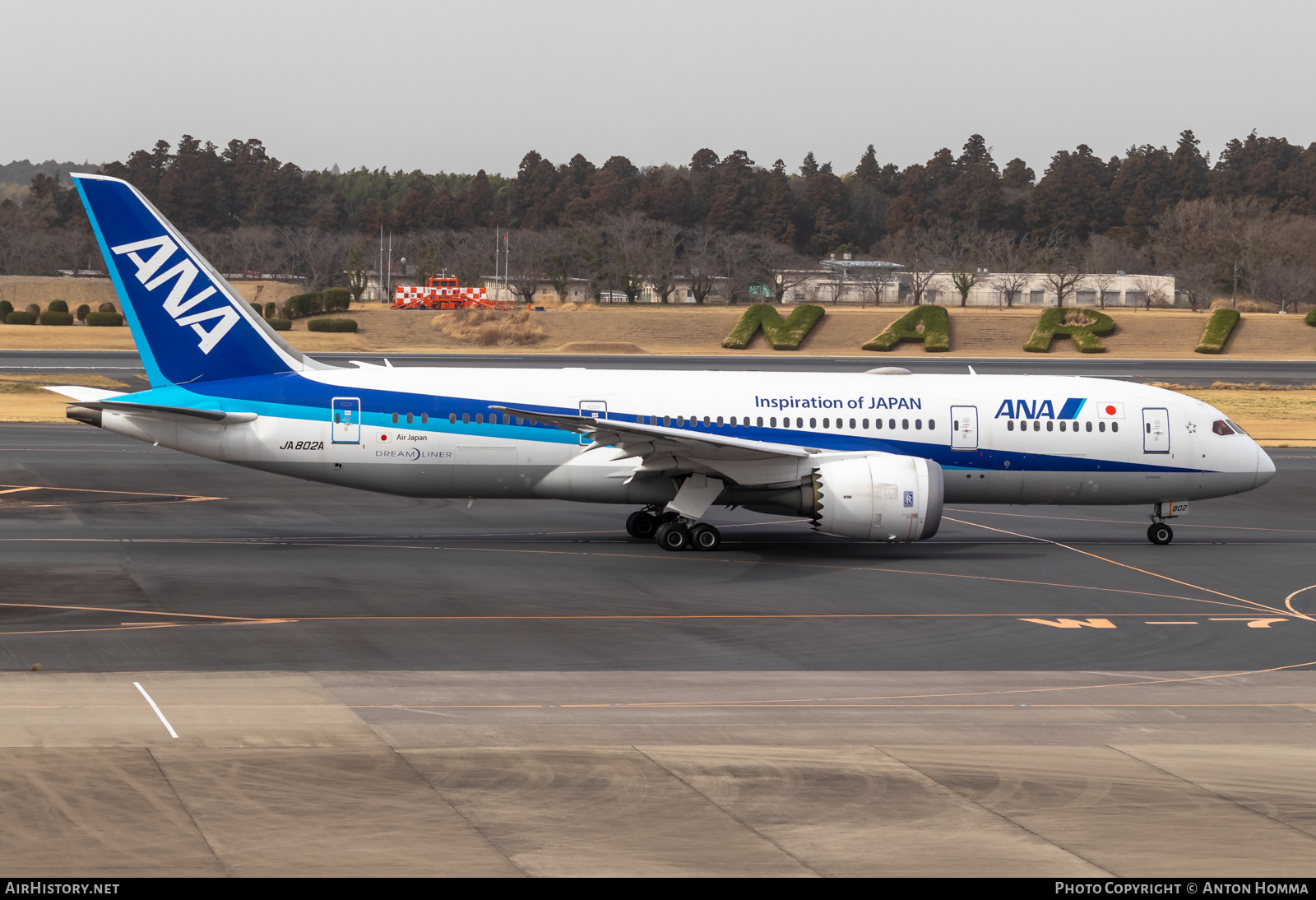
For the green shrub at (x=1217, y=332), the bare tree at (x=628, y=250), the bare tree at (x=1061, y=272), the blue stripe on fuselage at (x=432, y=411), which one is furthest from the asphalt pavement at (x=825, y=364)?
the blue stripe on fuselage at (x=432, y=411)

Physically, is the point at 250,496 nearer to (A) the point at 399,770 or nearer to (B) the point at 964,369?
(A) the point at 399,770

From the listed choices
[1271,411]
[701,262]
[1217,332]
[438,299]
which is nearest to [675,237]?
[701,262]

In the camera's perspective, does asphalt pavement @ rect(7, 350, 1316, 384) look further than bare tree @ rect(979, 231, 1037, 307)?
No

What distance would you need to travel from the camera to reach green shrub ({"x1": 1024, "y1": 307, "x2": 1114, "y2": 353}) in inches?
4473

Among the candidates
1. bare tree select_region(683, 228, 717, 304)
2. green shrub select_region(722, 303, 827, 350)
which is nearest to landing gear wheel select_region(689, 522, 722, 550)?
green shrub select_region(722, 303, 827, 350)

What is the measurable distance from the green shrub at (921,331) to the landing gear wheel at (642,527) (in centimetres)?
8321

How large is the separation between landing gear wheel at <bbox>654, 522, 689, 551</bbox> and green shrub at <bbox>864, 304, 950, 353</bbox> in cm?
8484

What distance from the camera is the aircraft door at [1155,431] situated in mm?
32438

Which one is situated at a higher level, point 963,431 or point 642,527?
point 963,431

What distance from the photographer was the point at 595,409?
30.9 m

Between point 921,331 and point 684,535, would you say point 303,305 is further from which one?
point 684,535

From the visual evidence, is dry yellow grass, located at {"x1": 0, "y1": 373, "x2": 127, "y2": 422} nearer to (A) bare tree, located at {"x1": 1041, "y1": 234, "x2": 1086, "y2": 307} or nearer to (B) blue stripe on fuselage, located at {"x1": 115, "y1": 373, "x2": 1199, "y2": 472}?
(B) blue stripe on fuselage, located at {"x1": 115, "y1": 373, "x2": 1199, "y2": 472}

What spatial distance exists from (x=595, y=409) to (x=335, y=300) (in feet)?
321

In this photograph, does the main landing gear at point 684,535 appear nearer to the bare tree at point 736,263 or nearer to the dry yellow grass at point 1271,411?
the dry yellow grass at point 1271,411
